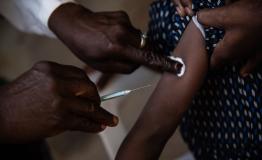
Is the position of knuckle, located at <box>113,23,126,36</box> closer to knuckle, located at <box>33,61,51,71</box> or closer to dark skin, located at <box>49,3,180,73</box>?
dark skin, located at <box>49,3,180,73</box>

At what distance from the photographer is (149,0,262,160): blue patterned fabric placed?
2.66ft

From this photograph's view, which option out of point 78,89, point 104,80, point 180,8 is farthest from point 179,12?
point 104,80

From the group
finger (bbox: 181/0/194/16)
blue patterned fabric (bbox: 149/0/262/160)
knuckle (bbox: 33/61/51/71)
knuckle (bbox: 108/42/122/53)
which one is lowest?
blue patterned fabric (bbox: 149/0/262/160)

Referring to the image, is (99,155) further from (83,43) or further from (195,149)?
(83,43)

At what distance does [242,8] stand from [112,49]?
0.25 metres

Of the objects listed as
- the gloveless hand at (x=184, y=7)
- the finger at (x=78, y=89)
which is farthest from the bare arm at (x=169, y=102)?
the finger at (x=78, y=89)

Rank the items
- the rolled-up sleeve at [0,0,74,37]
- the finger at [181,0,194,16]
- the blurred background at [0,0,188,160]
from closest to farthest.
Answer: the finger at [181,0,194,16] → the rolled-up sleeve at [0,0,74,37] → the blurred background at [0,0,188,160]

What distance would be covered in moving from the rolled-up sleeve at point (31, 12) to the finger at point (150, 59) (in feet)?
0.72

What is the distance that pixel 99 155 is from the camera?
1.15 metres

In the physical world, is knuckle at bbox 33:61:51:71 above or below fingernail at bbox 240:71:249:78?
above

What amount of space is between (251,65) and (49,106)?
37cm

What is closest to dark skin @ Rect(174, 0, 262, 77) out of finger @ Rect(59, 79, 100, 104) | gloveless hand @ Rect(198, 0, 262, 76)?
gloveless hand @ Rect(198, 0, 262, 76)

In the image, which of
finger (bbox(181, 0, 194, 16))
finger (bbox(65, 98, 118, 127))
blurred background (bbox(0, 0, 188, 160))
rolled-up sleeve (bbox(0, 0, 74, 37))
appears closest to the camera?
finger (bbox(65, 98, 118, 127))

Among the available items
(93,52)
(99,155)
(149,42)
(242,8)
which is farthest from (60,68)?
(99,155)
